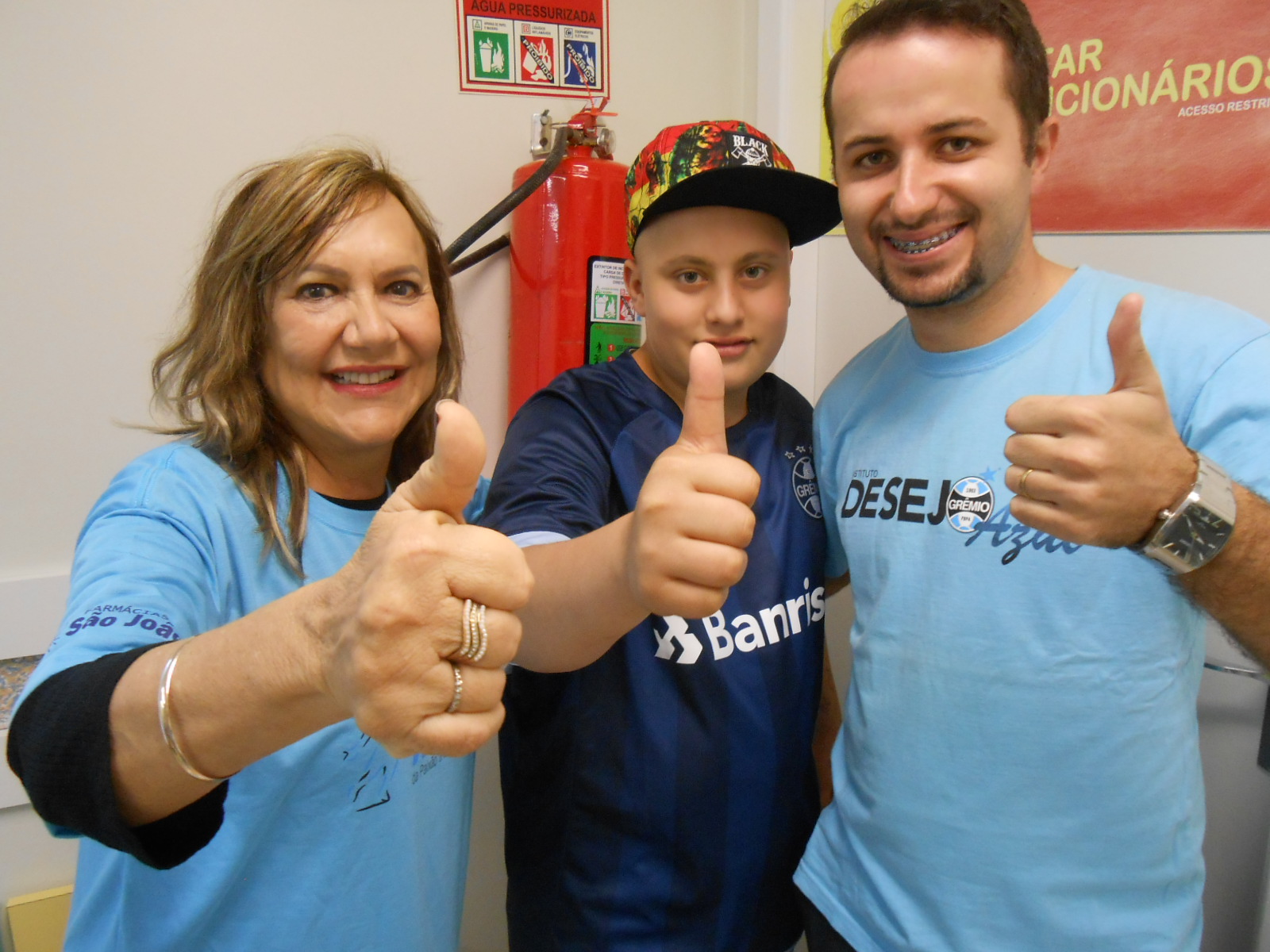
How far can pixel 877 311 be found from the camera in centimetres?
156

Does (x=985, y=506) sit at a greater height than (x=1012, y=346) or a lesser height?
lesser

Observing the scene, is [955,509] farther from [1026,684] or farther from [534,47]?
[534,47]

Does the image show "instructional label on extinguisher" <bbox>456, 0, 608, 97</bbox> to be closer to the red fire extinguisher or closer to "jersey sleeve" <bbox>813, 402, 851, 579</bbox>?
the red fire extinguisher

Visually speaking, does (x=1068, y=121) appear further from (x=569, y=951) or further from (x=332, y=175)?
(x=569, y=951)

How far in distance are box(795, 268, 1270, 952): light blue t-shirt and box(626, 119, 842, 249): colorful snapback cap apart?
11.2 inches

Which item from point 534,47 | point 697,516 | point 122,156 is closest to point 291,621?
point 697,516

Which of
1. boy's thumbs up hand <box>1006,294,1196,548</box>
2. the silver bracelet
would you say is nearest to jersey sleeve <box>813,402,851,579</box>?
boy's thumbs up hand <box>1006,294,1196,548</box>

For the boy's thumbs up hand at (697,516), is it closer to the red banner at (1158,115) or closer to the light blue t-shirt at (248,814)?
the light blue t-shirt at (248,814)

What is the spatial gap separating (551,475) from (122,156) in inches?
38.8

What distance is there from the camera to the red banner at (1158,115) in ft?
3.45

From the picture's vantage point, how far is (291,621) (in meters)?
0.57

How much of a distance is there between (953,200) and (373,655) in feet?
2.62

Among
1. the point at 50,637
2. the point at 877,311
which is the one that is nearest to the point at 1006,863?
the point at 877,311

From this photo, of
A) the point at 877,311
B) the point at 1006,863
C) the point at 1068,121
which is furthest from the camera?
the point at 877,311
